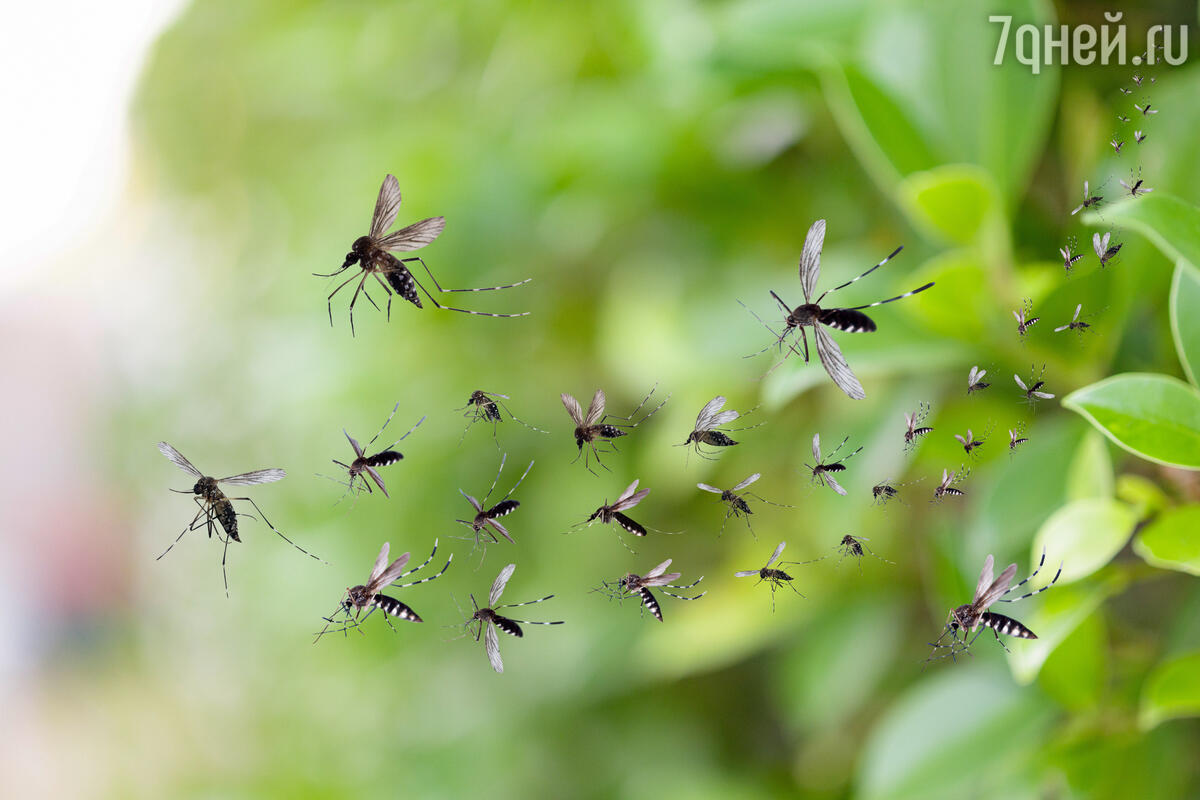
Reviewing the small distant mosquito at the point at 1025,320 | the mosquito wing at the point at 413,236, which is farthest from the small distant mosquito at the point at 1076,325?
the mosquito wing at the point at 413,236

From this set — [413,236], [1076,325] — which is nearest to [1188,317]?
[1076,325]

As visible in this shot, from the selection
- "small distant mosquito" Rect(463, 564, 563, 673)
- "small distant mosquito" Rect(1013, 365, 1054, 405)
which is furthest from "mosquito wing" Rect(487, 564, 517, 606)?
"small distant mosquito" Rect(1013, 365, 1054, 405)

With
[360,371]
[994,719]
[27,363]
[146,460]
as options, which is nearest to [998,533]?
[994,719]

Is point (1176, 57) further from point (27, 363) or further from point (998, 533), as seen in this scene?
point (27, 363)

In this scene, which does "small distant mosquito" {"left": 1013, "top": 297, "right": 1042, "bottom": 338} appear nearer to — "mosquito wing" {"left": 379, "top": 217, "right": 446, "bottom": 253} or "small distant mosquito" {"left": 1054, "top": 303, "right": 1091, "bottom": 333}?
"small distant mosquito" {"left": 1054, "top": 303, "right": 1091, "bottom": 333}

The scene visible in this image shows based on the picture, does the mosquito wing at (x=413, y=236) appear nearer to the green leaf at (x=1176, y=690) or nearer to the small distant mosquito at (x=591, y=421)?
the small distant mosquito at (x=591, y=421)

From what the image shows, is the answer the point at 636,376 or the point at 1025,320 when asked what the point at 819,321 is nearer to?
the point at 1025,320

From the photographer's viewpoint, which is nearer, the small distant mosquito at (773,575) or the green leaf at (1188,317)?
the green leaf at (1188,317)
